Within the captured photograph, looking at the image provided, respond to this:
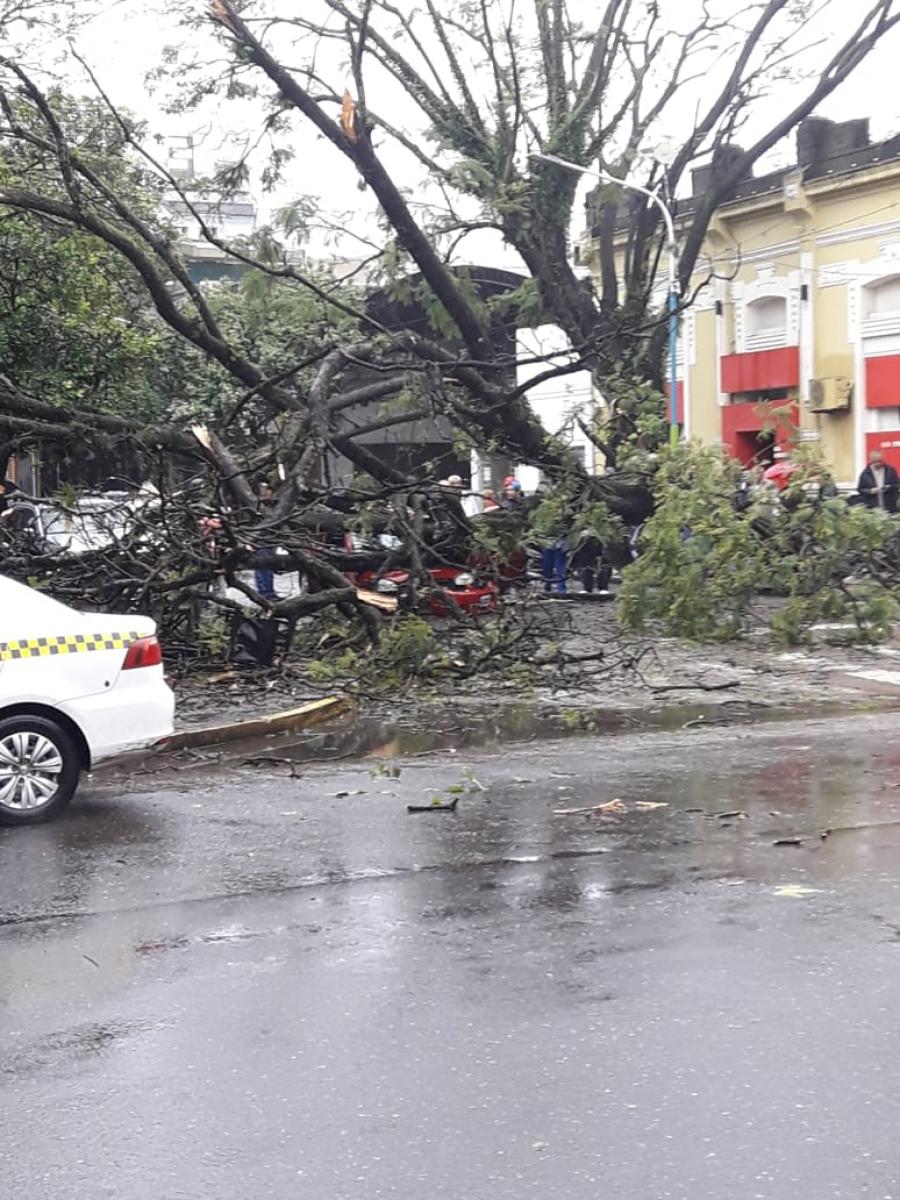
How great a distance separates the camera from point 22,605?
805 cm

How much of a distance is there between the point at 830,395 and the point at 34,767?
23.2 m

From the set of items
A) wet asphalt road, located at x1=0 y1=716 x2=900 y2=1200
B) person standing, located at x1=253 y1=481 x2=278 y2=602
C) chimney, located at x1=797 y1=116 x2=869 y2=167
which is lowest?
wet asphalt road, located at x1=0 y1=716 x2=900 y2=1200

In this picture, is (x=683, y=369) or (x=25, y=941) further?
(x=683, y=369)

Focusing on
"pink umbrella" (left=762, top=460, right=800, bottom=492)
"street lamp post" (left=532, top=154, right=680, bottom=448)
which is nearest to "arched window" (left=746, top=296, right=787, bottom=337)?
"street lamp post" (left=532, top=154, right=680, bottom=448)

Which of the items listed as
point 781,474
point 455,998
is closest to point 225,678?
point 781,474

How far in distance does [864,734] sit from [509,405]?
24.8ft

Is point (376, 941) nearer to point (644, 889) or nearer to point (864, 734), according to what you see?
point (644, 889)

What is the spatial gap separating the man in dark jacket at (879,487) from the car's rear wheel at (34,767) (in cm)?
1414

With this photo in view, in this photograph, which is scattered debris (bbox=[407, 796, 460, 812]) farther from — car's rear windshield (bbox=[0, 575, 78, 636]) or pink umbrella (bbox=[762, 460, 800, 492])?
pink umbrella (bbox=[762, 460, 800, 492])

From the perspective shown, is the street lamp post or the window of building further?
the window of building

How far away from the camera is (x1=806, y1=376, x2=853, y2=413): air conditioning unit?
2803 cm

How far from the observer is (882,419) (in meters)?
27.7

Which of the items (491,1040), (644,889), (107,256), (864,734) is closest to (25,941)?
(491,1040)

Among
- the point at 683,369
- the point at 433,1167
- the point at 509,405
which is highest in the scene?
the point at 683,369
